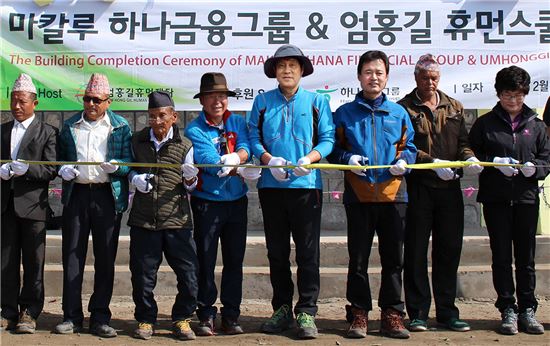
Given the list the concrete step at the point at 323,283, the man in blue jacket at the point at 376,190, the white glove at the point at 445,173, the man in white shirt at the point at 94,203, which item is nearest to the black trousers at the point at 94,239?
the man in white shirt at the point at 94,203

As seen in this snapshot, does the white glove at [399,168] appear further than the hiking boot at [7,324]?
No

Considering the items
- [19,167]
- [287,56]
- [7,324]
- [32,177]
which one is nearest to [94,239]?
[32,177]

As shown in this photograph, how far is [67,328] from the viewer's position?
5.29 m

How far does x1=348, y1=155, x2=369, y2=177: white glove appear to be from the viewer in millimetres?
5031

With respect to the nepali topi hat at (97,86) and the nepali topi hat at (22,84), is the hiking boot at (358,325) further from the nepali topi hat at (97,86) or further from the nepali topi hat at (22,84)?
the nepali topi hat at (22,84)

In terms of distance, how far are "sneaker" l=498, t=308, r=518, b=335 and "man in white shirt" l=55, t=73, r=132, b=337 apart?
2.71 m

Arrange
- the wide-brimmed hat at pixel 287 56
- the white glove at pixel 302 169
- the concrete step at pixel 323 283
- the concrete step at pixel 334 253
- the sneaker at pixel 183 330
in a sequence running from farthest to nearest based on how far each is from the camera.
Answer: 1. the concrete step at pixel 334 253
2. the concrete step at pixel 323 283
3. the wide-brimmed hat at pixel 287 56
4. the sneaker at pixel 183 330
5. the white glove at pixel 302 169

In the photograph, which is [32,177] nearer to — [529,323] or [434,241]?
[434,241]

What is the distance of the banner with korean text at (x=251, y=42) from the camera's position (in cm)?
707

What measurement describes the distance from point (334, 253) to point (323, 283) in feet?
2.03

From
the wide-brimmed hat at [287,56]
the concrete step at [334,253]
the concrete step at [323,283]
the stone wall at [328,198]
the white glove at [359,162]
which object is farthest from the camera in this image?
the stone wall at [328,198]

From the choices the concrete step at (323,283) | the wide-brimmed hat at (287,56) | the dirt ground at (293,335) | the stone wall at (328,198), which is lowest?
the dirt ground at (293,335)

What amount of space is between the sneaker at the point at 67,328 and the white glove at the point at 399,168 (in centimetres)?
247

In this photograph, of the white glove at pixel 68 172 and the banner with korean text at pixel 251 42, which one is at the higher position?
the banner with korean text at pixel 251 42
